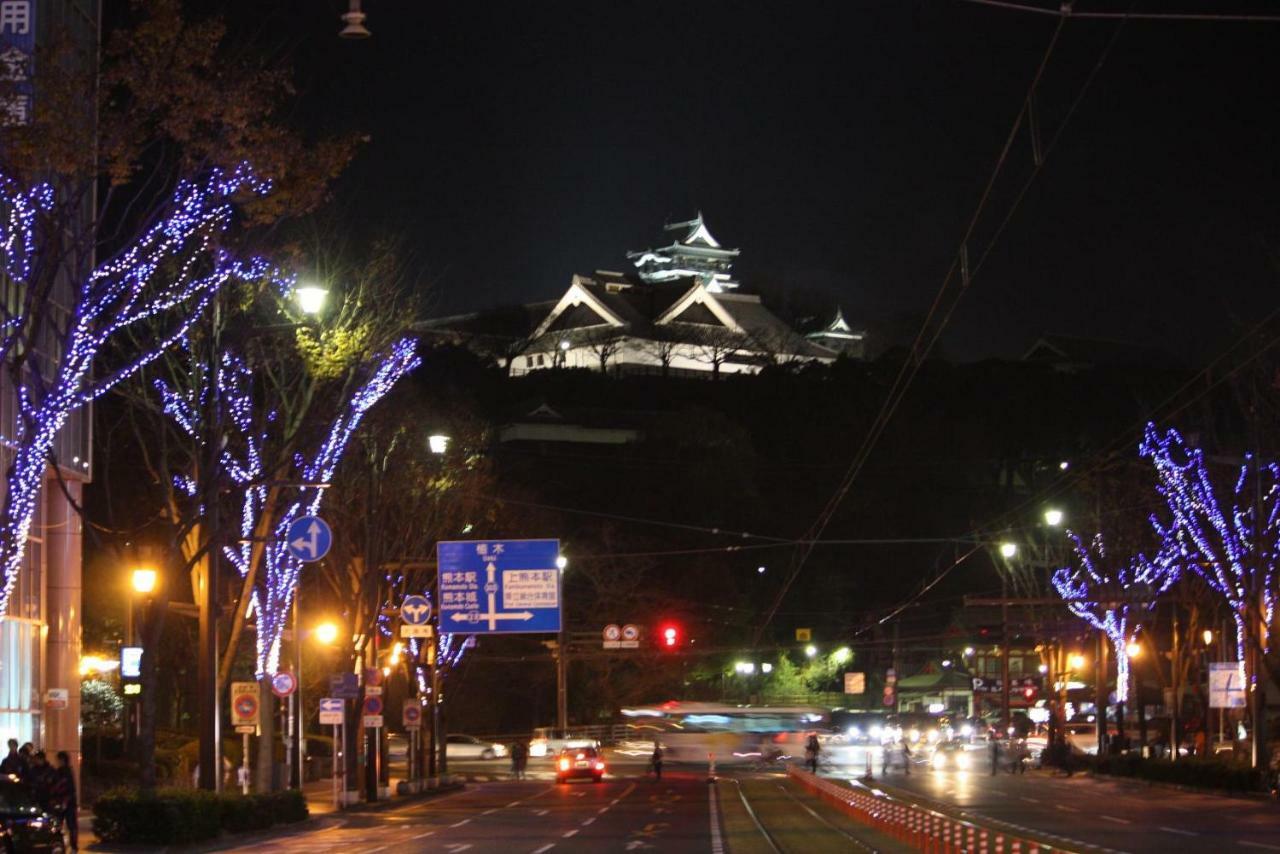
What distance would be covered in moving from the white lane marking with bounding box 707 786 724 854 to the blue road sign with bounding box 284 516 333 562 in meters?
8.98

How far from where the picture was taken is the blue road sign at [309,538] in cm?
3259

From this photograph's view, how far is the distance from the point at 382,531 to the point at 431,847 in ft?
56.7

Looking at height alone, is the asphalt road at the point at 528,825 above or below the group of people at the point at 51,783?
below

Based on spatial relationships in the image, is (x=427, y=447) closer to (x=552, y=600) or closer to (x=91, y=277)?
(x=552, y=600)

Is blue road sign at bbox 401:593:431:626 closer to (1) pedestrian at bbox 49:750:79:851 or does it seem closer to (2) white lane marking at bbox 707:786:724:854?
(2) white lane marking at bbox 707:786:724:854

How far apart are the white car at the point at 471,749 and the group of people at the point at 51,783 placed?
4766 centimetres

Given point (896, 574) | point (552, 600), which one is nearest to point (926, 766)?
point (896, 574)

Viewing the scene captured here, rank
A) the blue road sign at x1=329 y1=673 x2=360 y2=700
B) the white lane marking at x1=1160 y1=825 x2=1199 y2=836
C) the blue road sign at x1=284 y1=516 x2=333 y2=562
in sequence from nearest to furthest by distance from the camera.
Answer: the white lane marking at x1=1160 y1=825 x2=1199 y2=836, the blue road sign at x1=284 y1=516 x2=333 y2=562, the blue road sign at x1=329 y1=673 x2=360 y2=700

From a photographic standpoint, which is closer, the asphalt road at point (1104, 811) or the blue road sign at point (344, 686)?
the asphalt road at point (1104, 811)

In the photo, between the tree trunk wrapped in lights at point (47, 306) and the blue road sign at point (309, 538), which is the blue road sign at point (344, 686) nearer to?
the blue road sign at point (309, 538)

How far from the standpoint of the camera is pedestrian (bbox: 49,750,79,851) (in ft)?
81.5

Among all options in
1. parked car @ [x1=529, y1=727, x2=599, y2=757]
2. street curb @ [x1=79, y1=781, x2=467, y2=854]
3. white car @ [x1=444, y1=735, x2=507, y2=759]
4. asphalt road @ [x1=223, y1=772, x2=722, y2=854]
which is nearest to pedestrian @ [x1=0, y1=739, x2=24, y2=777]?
street curb @ [x1=79, y1=781, x2=467, y2=854]

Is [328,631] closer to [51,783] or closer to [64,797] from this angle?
[64,797]

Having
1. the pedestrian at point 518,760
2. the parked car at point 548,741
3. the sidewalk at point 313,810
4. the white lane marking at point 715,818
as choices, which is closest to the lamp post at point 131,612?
the sidewalk at point 313,810
